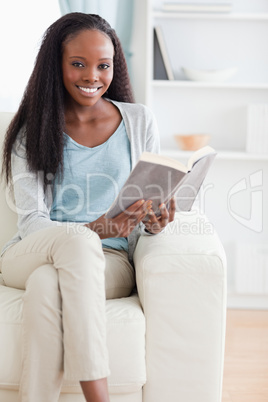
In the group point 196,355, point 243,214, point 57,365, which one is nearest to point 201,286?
point 196,355

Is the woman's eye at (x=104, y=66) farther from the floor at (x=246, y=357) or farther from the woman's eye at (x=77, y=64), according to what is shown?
the floor at (x=246, y=357)

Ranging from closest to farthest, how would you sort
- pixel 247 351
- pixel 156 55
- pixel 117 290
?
pixel 117 290, pixel 247 351, pixel 156 55

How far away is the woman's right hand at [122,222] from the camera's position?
1.62 m

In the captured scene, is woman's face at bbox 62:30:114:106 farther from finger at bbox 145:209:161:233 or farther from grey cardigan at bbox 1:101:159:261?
finger at bbox 145:209:161:233

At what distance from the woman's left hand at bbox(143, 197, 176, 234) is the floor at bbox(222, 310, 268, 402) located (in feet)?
2.11

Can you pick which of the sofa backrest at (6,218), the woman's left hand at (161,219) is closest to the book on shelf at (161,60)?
the sofa backrest at (6,218)

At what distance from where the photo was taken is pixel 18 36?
2965 mm

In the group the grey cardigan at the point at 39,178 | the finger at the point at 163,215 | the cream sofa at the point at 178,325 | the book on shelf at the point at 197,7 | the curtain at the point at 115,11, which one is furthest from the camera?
the curtain at the point at 115,11

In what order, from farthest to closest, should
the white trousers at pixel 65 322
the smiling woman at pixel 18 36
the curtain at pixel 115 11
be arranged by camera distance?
the smiling woman at pixel 18 36 < the curtain at pixel 115 11 < the white trousers at pixel 65 322

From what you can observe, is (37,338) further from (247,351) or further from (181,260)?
(247,351)

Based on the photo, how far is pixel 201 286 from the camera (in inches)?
62.6


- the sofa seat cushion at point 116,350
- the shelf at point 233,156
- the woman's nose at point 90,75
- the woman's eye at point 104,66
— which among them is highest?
the woman's eye at point 104,66

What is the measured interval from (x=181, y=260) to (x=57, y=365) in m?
0.42

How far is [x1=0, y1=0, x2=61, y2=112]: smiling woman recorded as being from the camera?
9.68 feet
